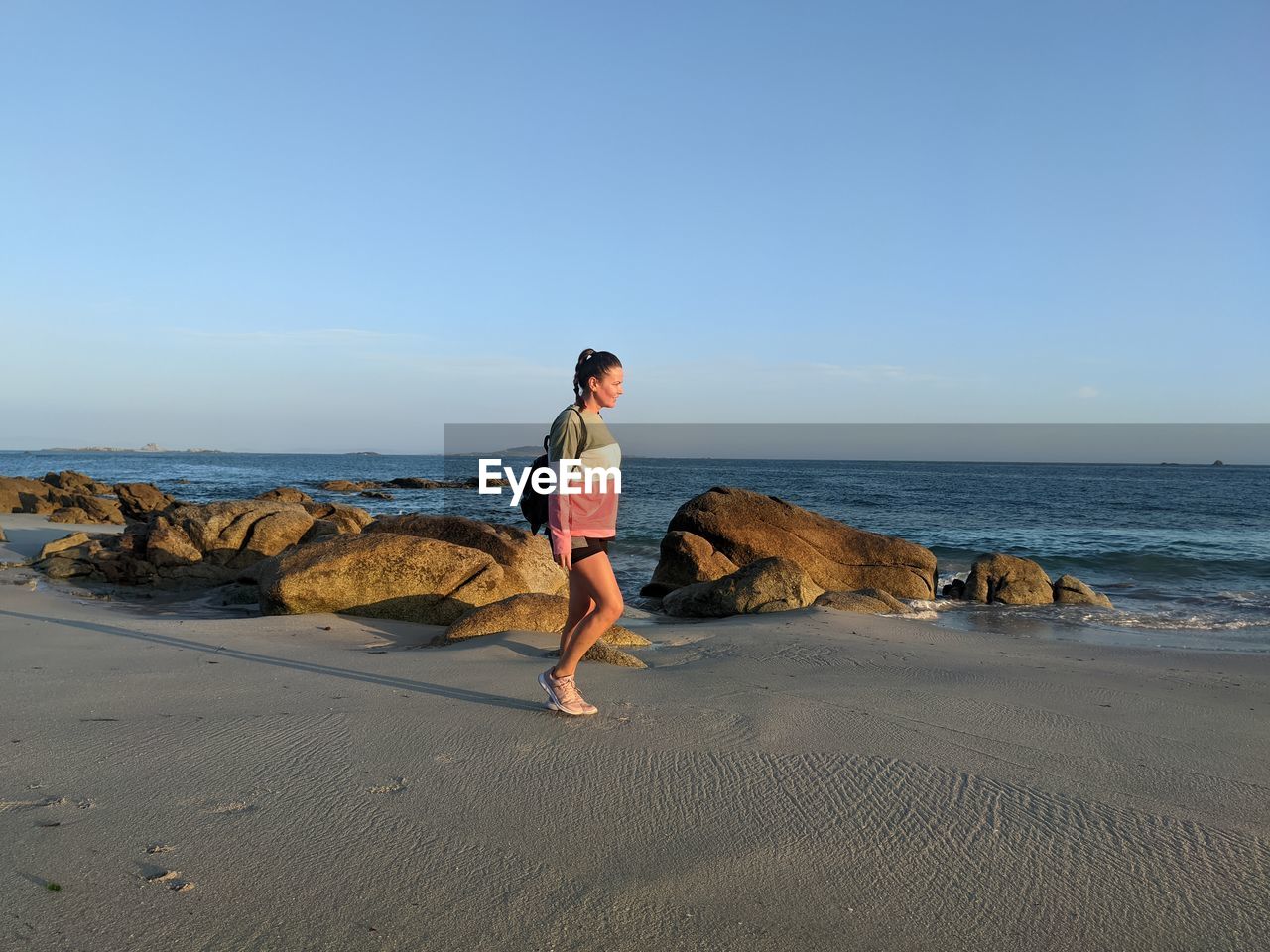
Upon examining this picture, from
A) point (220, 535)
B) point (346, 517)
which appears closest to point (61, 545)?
point (220, 535)

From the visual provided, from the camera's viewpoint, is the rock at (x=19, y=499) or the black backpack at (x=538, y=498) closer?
the black backpack at (x=538, y=498)

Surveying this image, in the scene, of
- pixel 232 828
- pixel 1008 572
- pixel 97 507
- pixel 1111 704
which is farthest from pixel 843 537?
pixel 97 507

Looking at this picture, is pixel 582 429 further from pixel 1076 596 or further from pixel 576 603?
pixel 1076 596

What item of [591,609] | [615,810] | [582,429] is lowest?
[615,810]

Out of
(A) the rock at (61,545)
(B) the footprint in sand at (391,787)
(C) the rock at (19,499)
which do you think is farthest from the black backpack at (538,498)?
(C) the rock at (19,499)

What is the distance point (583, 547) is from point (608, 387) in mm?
831

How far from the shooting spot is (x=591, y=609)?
4.39m

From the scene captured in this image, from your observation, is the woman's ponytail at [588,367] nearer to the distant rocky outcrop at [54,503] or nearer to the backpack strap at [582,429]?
the backpack strap at [582,429]

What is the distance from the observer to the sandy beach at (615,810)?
7.63 ft

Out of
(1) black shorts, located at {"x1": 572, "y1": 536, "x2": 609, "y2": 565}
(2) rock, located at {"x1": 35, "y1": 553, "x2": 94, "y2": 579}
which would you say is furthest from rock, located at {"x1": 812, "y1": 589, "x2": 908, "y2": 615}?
(2) rock, located at {"x1": 35, "y1": 553, "x2": 94, "y2": 579}

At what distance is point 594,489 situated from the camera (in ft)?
13.8

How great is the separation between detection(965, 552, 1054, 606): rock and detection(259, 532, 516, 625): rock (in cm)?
809

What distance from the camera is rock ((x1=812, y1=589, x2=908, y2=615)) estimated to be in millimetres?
10508

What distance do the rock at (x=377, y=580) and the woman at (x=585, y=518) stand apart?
4.28 meters
